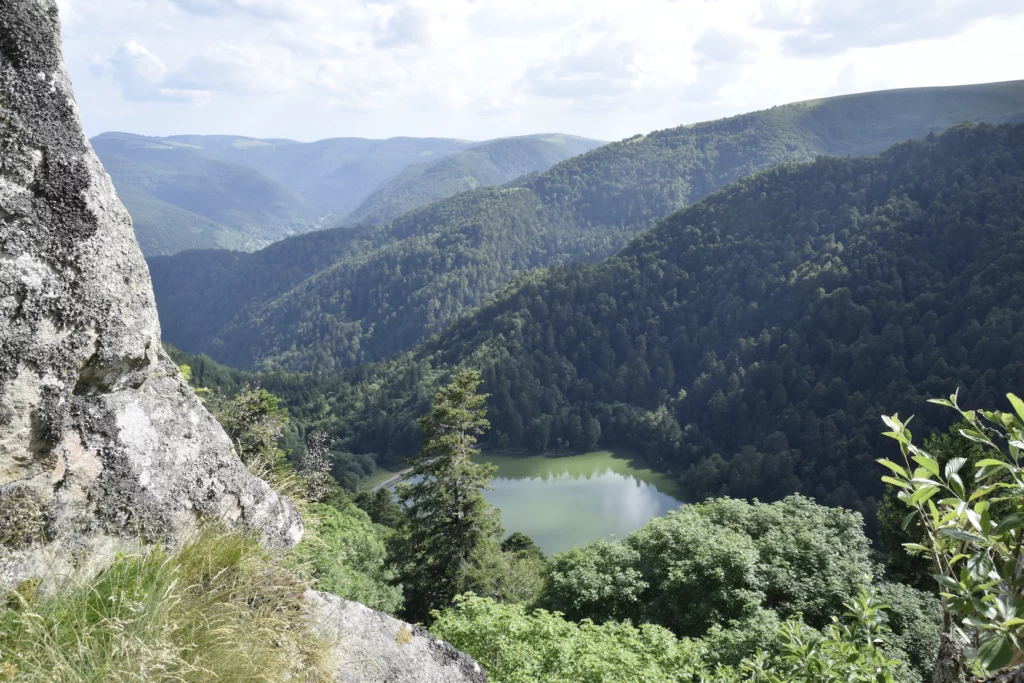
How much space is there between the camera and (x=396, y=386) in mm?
112250

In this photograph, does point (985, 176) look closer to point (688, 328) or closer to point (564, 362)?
point (688, 328)

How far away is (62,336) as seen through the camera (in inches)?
121

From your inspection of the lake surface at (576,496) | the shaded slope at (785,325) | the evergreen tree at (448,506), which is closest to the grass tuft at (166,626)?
the evergreen tree at (448,506)

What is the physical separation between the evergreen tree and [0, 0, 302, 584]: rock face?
15.6 meters

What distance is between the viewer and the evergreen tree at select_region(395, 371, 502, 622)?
762 inches

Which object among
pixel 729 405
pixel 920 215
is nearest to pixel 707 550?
pixel 729 405

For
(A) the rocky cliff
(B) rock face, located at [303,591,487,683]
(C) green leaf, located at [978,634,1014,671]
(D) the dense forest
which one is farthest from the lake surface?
(C) green leaf, located at [978,634,1014,671]

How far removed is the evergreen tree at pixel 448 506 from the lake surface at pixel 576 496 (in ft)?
100

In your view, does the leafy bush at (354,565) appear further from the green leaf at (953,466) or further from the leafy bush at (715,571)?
the green leaf at (953,466)

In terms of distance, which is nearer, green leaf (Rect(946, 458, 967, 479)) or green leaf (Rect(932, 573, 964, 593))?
green leaf (Rect(932, 573, 964, 593))

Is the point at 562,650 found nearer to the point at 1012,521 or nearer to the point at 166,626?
the point at 166,626

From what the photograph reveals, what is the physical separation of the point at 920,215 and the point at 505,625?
121 metres

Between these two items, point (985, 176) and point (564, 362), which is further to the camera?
point (564, 362)

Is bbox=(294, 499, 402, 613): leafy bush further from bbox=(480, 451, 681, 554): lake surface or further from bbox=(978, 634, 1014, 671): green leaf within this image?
bbox=(480, 451, 681, 554): lake surface
